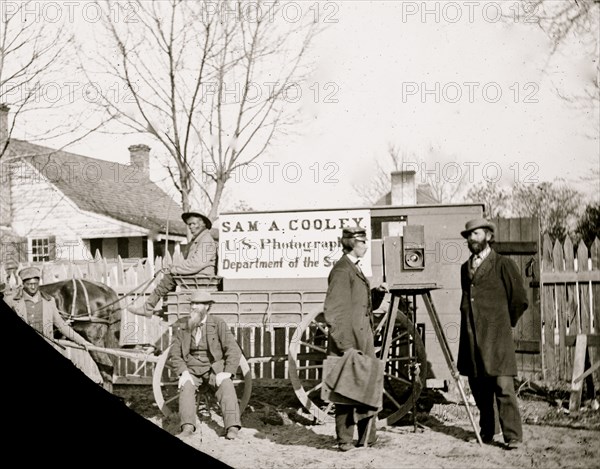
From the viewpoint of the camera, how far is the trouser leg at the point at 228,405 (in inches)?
191

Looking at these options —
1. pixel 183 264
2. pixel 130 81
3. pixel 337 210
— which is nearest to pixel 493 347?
pixel 337 210

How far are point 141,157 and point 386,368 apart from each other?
339cm

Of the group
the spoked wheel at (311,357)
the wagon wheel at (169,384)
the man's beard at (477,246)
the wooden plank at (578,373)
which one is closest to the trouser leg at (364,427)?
the spoked wheel at (311,357)

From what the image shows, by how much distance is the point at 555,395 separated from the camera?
19.9 ft

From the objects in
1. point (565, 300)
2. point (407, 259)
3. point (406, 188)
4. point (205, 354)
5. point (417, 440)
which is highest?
point (406, 188)

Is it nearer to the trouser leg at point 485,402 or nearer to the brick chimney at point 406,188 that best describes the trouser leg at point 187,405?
the trouser leg at point 485,402

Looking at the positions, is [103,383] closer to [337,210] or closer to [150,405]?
[150,405]

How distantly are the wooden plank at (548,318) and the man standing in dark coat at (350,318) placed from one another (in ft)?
10.0

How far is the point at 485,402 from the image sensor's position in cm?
454

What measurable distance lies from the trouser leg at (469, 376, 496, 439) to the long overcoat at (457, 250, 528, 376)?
125 mm

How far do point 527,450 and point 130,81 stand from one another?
3.82m

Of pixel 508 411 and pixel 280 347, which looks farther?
pixel 280 347

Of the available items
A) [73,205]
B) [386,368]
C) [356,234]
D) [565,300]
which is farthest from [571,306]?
[73,205]

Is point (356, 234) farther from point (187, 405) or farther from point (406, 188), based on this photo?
point (406, 188)
